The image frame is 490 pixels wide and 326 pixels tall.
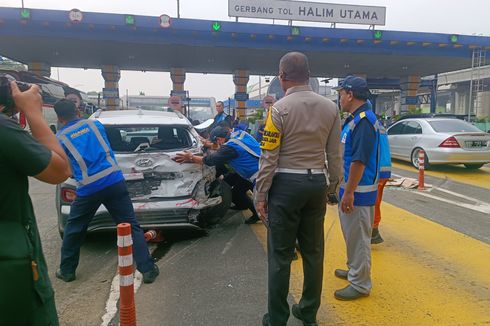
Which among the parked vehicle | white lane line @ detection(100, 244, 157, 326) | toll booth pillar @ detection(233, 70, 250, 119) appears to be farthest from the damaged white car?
toll booth pillar @ detection(233, 70, 250, 119)

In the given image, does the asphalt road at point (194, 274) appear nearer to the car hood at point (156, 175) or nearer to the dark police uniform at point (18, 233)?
the car hood at point (156, 175)

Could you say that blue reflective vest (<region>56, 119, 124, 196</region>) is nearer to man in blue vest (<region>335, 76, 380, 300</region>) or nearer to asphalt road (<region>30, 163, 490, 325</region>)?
asphalt road (<region>30, 163, 490, 325</region>)

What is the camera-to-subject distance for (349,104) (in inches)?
143

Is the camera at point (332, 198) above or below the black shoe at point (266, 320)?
above

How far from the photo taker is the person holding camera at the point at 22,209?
5.28 feet

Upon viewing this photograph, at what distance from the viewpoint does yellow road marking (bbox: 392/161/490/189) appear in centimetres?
964

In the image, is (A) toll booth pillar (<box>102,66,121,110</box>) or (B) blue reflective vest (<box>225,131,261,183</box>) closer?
(B) blue reflective vest (<box>225,131,261,183</box>)

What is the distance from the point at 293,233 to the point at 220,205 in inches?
104

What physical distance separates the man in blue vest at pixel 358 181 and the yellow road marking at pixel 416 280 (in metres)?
0.24

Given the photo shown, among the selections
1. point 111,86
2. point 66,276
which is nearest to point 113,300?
point 66,276

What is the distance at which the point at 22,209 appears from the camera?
170cm

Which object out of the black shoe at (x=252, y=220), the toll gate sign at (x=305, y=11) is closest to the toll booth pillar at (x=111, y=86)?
the toll gate sign at (x=305, y=11)

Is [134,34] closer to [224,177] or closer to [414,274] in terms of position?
[224,177]

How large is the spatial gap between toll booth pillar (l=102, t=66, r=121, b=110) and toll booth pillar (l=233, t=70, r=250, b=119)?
25.6 ft
